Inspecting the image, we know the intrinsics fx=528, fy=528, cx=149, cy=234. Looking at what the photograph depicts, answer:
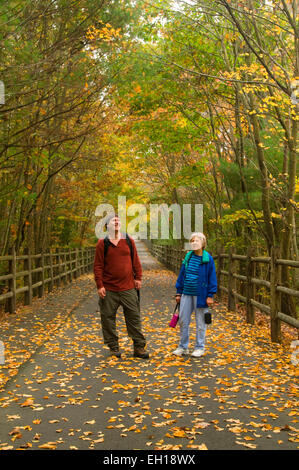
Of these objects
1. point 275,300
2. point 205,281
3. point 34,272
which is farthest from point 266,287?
point 34,272

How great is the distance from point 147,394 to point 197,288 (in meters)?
2.17

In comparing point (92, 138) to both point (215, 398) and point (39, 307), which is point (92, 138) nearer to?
point (39, 307)

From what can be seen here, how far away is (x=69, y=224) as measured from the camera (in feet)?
79.8

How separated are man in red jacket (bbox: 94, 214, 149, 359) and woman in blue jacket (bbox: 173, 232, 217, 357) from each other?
2.10 ft

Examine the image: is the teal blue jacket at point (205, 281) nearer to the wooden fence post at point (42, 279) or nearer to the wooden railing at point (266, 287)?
the wooden railing at point (266, 287)

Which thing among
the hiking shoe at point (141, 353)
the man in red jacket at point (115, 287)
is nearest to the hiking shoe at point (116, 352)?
the man in red jacket at point (115, 287)

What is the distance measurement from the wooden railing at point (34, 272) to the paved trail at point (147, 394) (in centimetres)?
197

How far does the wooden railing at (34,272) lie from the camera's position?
468 inches

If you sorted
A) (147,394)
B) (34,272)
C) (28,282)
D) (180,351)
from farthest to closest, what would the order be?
(34,272)
(28,282)
(180,351)
(147,394)

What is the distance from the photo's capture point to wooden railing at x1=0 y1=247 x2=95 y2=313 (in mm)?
11891

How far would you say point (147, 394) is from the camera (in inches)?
227

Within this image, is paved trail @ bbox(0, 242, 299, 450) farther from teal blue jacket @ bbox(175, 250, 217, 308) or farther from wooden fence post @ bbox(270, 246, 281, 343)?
teal blue jacket @ bbox(175, 250, 217, 308)

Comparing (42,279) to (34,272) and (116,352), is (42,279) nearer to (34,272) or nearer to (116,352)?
(34,272)

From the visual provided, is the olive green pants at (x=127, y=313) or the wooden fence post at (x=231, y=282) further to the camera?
the wooden fence post at (x=231, y=282)
